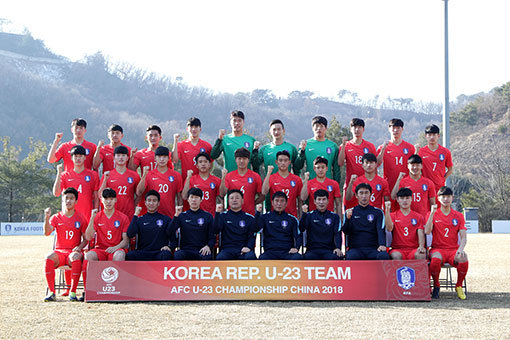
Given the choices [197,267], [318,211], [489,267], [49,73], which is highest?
[49,73]

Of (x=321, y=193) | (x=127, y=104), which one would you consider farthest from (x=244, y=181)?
(x=127, y=104)

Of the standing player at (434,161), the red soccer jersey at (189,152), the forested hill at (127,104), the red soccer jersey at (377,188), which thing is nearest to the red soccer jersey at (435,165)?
the standing player at (434,161)

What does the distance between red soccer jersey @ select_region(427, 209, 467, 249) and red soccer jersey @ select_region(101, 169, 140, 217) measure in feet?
15.8

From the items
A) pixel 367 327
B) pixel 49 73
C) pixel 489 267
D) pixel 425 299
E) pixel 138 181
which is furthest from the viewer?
pixel 49 73

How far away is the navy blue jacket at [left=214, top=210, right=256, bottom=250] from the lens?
8297mm

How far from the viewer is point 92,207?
30.5 ft

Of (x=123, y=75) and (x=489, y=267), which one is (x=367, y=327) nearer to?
(x=489, y=267)

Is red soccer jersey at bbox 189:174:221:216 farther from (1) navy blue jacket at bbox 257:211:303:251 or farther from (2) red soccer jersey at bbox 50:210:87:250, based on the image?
(2) red soccer jersey at bbox 50:210:87:250

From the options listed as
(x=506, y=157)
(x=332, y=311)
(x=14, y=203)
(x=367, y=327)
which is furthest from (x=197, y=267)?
(x=506, y=157)

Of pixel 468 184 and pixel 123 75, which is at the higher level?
pixel 123 75

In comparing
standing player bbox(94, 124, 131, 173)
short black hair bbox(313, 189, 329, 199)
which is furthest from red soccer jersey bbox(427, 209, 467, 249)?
standing player bbox(94, 124, 131, 173)

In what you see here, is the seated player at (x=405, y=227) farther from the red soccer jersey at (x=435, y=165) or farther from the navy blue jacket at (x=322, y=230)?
the red soccer jersey at (x=435, y=165)

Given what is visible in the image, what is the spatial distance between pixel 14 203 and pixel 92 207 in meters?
34.6

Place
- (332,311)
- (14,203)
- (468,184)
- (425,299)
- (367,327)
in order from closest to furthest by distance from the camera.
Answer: (367,327)
(332,311)
(425,299)
(14,203)
(468,184)
